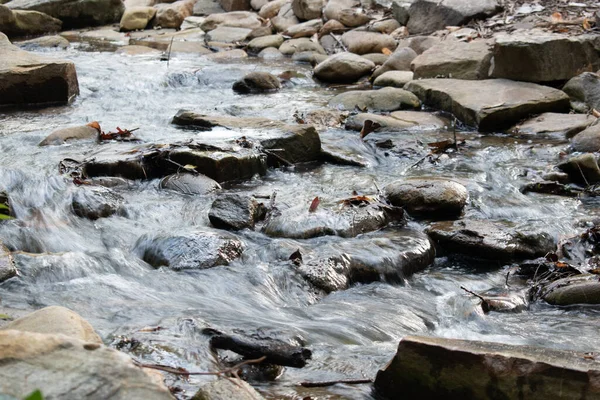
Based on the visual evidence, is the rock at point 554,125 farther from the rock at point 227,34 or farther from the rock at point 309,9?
the rock at point 227,34

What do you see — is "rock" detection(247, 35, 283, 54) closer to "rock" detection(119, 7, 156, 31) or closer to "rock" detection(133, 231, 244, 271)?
"rock" detection(119, 7, 156, 31)

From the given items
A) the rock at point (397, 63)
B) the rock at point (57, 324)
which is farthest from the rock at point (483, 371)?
the rock at point (397, 63)

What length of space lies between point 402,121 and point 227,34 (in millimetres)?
7238

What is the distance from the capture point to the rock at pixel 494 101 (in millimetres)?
7773

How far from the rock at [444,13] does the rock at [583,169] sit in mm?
5436

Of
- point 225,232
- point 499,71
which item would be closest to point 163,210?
point 225,232

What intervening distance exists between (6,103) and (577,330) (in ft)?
21.6

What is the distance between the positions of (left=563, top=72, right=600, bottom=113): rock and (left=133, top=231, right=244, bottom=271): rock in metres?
4.91

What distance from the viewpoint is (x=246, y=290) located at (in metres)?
4.20

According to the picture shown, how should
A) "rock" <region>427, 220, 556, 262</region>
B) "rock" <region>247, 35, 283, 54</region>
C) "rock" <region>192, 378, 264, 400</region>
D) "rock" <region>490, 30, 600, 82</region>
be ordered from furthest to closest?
"rock" <region>247, 35, 283, 54</region> → "rock" <region>490, 30, 600, 82</region> → "rock" <region>427, 220, 556, 262</region> → "rock" <region>192, 378, 264, 400</region>

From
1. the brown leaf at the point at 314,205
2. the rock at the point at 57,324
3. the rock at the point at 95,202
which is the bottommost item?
the brown leaf at the point at 314,205

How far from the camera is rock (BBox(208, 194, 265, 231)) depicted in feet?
16.5

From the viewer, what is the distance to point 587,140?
6.86 meters

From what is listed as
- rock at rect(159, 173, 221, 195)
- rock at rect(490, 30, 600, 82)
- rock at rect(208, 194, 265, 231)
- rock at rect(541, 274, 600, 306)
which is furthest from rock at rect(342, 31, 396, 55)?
rock at rect(541, 274, 600, 306)
